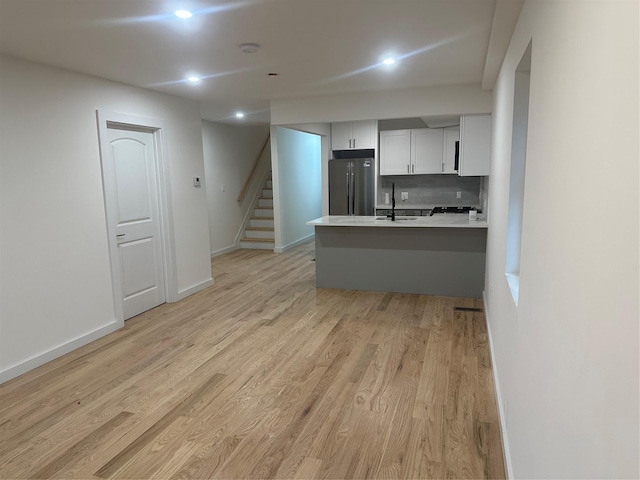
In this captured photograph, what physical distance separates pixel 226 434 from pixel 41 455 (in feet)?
3.19

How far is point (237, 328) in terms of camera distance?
13.1ft

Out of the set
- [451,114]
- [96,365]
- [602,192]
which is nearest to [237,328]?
[96,365]

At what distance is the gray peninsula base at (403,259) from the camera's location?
15.3 feet

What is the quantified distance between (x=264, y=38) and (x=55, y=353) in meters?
2.97

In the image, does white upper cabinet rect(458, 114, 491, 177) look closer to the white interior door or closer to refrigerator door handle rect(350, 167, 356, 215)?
refrigerator door handle rect(350, 167, 356, 215)

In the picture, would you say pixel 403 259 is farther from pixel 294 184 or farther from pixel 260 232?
pixel 260 232

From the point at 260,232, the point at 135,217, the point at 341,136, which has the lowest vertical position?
the point at 260,232

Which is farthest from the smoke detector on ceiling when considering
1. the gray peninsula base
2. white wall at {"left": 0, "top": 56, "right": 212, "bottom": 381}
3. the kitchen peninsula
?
the gray peninsula base

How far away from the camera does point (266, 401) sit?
2.68 meters

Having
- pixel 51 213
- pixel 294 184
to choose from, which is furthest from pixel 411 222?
pixel 294 184

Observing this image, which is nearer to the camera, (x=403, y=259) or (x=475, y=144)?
(x=475, y=144)

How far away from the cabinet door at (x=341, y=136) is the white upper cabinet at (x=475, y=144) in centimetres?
282

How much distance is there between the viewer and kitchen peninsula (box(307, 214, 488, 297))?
4672 mm

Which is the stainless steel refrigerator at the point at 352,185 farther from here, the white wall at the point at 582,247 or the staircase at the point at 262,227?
the white wall at the point at 582,247
